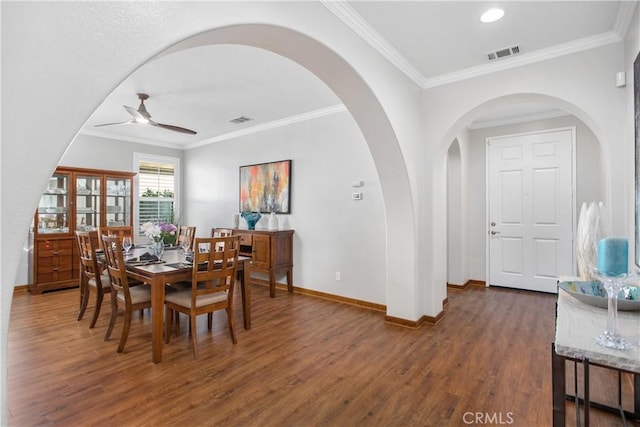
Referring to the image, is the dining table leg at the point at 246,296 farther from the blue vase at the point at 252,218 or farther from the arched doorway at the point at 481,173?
the arched doorway at the point at 481,173

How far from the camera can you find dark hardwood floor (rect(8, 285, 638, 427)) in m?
1.98

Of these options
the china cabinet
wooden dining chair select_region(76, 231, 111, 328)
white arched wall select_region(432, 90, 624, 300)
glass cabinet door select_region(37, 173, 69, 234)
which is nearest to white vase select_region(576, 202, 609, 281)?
white arched wall select_region(432, 90, 624, 300)

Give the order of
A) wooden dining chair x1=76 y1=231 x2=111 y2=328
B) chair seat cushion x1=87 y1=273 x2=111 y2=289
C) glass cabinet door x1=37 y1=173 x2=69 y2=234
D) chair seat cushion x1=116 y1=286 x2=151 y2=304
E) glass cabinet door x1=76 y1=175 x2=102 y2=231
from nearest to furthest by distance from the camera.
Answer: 1. chair seat cushion x1=116 y1=286 x2=151 y2=304
2. wooden dining chair x1=76 y1=231 x2=111 y2=328
3. chair seat cushion x1=87 y1=273 x2=111 y2=289
4. glass cabinet door x1=37 y1=173 x2=69 y2=234
5. glass cabinet door x1=76 y1=175 x2=102 y2=231

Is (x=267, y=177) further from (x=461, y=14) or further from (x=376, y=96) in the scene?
(x=461, y=14)

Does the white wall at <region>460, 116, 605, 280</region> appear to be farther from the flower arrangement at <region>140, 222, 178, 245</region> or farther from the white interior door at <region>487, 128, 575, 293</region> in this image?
the flower arrangement at <region>140, 222, 178, 245</region>

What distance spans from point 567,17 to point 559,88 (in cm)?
62

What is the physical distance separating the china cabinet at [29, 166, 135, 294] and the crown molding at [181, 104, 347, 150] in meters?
1.52

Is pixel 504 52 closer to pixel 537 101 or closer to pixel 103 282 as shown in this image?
pixel 537 101

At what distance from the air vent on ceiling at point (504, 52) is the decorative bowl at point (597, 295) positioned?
208 cm

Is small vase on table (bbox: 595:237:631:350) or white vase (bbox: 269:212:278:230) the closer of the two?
small vase on table (bbox: 595:237:631:350)

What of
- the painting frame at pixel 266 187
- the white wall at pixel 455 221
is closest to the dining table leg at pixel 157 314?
the painting frame at pixel 266 187

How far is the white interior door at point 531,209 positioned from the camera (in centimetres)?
457

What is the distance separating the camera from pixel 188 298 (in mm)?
2846

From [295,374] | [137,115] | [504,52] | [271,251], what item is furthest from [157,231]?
[504,52]
